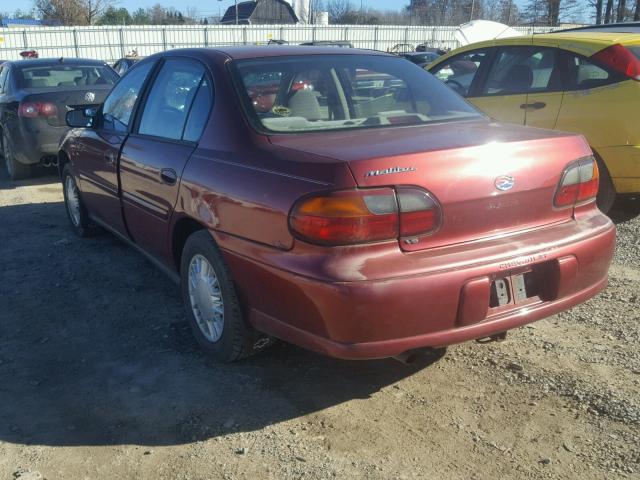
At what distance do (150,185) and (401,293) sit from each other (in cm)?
196

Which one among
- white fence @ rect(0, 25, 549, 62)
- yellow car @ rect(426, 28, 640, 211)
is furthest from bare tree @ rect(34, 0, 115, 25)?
yellow car @ rect(426, 28, 640, 211)

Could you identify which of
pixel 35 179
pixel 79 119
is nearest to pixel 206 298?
pixel 79 119

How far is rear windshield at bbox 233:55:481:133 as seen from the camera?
3.41 metres

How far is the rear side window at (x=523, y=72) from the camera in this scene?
5.88 metres

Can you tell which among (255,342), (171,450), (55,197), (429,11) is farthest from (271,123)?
(429,11)

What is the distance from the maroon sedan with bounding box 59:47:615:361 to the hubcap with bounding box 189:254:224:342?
0.04 feet

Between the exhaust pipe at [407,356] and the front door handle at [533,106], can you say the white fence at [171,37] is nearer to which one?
the front door handle at [533,106]

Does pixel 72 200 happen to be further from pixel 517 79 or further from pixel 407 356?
pixel 517 79

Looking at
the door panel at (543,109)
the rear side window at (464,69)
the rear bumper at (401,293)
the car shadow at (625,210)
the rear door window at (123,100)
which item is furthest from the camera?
the rear side window at (464,69)

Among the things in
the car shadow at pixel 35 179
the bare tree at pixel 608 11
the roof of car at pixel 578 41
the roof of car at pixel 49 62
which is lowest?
the car shadow at pixel 35 179

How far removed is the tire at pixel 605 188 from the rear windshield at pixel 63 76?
6548 millimetres

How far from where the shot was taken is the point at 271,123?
329 centimetres

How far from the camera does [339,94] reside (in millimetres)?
3684

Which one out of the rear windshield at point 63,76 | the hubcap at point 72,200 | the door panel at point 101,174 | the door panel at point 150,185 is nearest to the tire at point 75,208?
the hubcap at point 72,200
